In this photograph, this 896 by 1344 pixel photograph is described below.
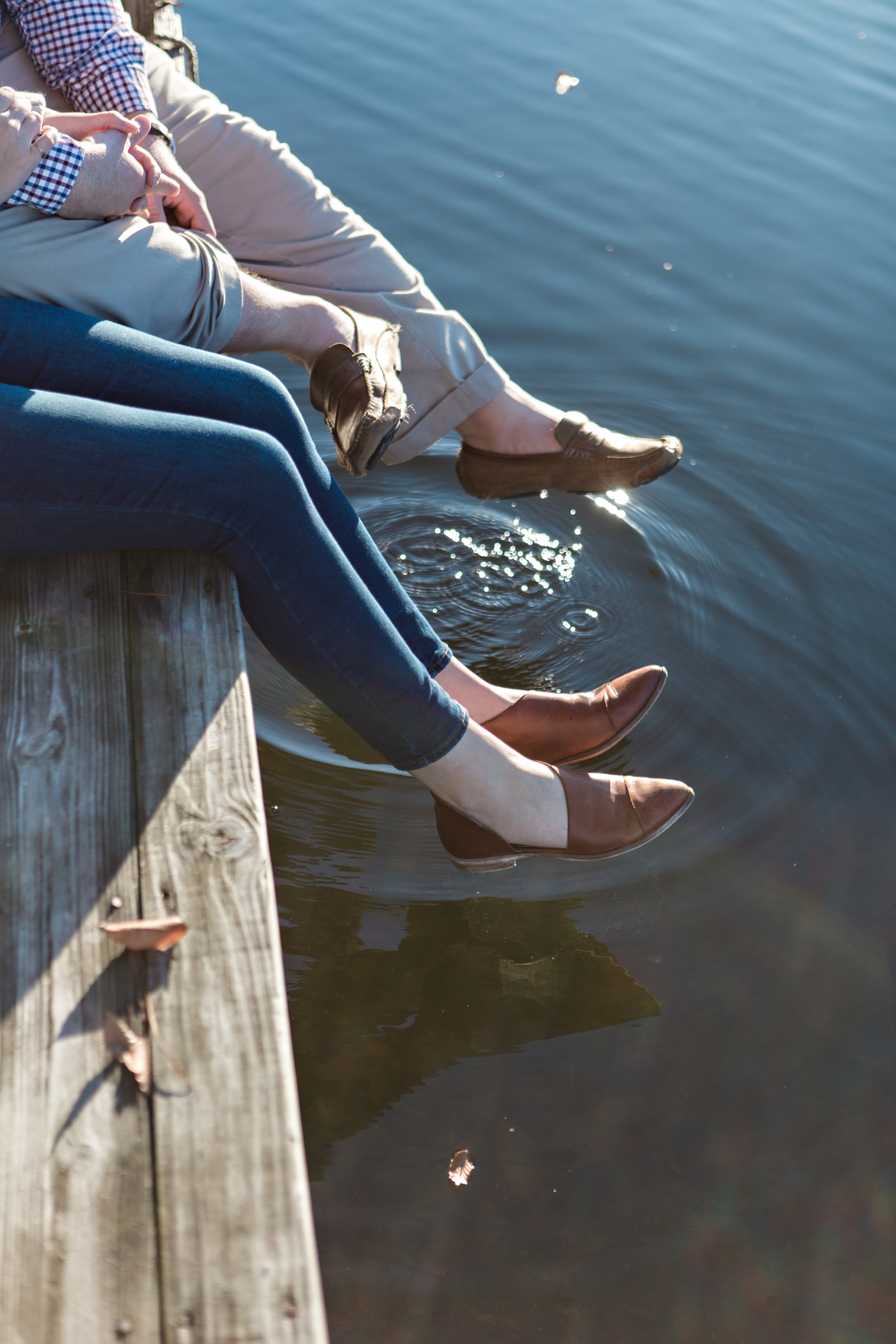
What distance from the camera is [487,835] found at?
1.96 metres

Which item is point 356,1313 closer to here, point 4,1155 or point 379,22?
point 4,1155

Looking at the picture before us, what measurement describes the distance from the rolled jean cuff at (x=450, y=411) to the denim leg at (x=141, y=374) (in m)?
0.97

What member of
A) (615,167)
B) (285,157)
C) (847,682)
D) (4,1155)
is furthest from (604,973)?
(615,167)

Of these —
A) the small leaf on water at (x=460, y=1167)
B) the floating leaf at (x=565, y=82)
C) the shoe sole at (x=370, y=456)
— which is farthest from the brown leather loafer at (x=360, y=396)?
the floating leaf at (x=565, y=82)

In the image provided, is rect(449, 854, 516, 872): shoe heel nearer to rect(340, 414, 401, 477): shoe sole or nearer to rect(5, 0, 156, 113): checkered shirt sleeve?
rect(340, 414, 401, 477): shoe sole

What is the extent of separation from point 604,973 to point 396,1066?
445 millimetres

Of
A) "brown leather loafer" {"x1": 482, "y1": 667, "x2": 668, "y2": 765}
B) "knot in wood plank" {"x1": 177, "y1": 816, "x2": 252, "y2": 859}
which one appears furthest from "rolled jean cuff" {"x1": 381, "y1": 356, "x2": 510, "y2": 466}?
"knot in wood plank" {"x1": 177, "y1": 816, "x2": 252, "y2": 859}

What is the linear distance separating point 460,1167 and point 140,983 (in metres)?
0.83

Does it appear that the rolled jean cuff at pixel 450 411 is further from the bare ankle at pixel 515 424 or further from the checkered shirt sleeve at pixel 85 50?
the checkered shirt sleeve at pixel 85 50

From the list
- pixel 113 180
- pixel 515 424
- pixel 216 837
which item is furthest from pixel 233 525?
pixel 515 424

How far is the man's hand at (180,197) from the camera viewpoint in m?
2.11

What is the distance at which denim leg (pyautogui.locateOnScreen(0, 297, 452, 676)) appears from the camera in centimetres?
160

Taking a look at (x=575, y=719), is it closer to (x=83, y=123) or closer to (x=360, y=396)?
(x=360, y=396)

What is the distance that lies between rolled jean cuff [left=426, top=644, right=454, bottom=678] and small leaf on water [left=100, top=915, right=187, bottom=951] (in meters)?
0.79
